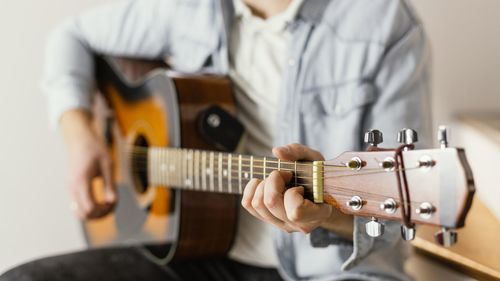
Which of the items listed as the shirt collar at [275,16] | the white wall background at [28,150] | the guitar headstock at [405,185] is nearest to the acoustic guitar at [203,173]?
the guitar headstock at [405,185]

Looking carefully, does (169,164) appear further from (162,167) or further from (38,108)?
(38,108)

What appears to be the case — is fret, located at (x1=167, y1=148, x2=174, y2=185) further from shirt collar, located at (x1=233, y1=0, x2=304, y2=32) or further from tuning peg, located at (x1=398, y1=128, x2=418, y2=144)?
tuning peg, located at (x1=398, y1=128, x2=418, y2=144)

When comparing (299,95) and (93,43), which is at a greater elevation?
(93,43)

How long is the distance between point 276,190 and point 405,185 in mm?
151

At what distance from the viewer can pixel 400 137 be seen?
26.4 inches

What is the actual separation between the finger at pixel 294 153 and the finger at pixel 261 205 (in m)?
0.03

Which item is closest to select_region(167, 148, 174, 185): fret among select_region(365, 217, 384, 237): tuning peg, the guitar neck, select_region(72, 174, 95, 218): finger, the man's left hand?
the guitar neck

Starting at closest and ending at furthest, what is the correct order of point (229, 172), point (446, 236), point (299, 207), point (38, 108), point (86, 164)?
point (446, 236) → point (299, 207) → point (229, 172) → point (86, 164) → point (38, 108)

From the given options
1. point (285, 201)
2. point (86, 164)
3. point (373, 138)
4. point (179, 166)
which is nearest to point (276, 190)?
point (285, 201)

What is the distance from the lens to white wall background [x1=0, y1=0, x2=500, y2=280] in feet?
4.66

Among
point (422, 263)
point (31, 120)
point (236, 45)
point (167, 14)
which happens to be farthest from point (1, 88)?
point (422, 263)

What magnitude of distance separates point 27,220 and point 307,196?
1.03 meters

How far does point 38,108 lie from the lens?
5.20 ft

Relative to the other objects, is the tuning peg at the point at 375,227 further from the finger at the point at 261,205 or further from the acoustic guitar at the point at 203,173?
the finger at the point at 261,205
